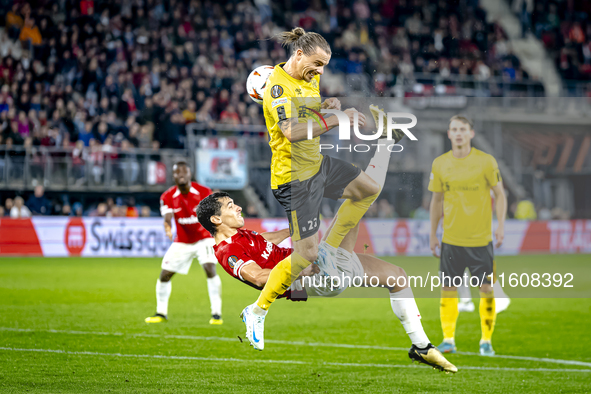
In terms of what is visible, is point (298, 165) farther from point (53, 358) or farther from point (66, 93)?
point (66, 93)

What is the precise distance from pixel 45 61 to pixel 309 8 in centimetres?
867

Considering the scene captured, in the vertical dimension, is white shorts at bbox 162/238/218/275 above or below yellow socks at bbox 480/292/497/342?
above

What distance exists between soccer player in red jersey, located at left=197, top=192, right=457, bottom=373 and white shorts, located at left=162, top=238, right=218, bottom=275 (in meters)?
4.05

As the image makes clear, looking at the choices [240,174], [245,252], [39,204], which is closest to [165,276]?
[245,252]

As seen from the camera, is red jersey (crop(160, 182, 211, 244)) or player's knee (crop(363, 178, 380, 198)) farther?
red jersey (crop(160, 182, 211, 244))

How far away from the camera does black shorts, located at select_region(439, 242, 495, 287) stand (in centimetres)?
722

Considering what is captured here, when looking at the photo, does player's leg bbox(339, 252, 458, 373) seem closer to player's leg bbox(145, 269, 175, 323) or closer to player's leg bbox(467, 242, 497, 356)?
player's leg bbox(467, 242, 497, 356)

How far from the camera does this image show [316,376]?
6.39 metres

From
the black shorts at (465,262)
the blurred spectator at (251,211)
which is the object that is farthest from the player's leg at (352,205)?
the blurred spectator at (251,211)

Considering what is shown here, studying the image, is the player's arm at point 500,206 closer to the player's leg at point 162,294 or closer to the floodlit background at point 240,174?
the floodlit background at point 240,174

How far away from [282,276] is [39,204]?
13.2 m

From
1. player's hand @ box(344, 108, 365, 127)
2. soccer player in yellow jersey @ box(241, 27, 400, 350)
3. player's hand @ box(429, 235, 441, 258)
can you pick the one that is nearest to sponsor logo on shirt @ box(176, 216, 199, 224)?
player's hand @ box(429, 235, 441, 258)

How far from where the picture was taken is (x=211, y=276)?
31.4 ft

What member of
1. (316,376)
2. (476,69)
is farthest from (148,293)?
(476,69)
